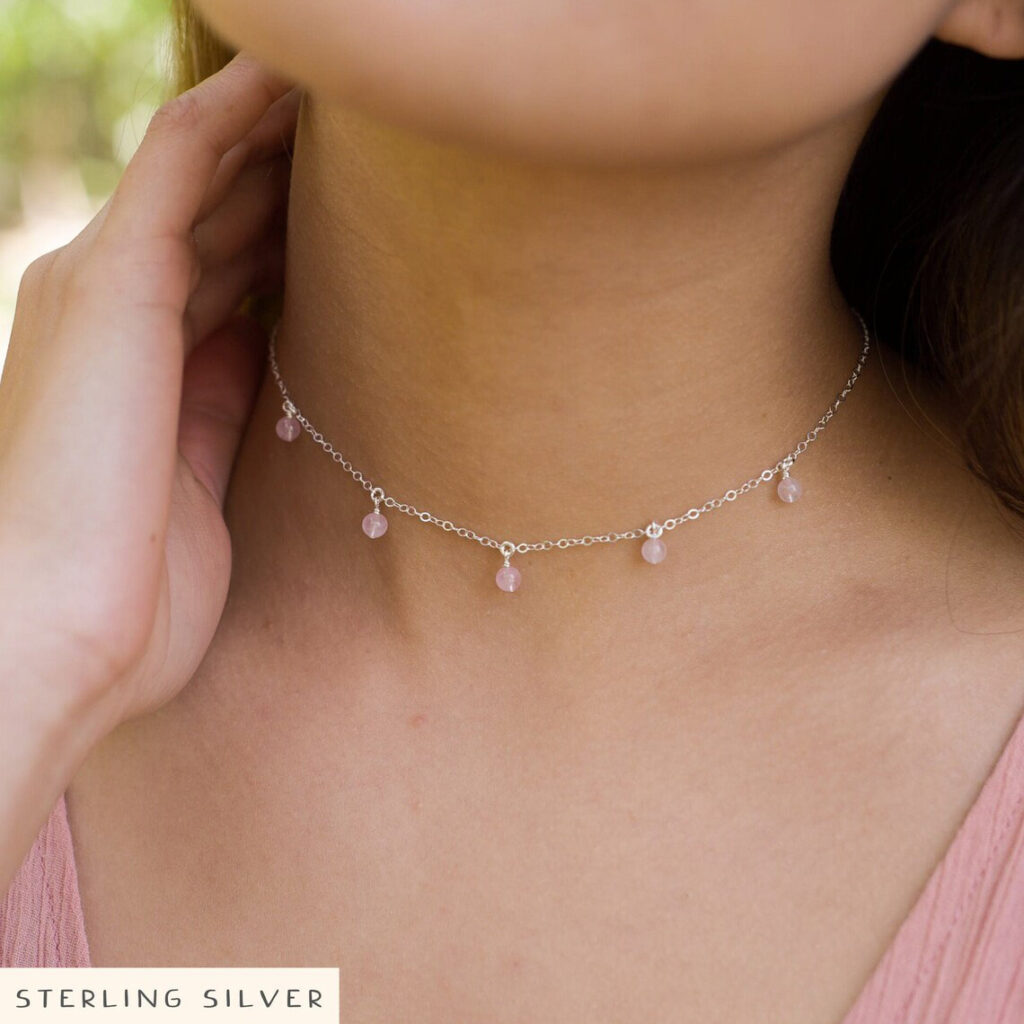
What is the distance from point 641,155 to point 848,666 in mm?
635

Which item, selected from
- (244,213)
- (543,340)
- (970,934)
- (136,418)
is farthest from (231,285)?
(970,934)

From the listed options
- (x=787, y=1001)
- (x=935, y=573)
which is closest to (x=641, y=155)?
(x=935, y=573)

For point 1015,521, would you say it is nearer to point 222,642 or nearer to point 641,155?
point 641,155

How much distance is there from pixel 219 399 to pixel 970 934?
1.07 meters

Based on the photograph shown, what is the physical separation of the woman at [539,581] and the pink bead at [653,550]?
0.01 m

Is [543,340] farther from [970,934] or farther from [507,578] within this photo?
[970,934]

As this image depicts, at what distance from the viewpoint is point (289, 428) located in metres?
1.52

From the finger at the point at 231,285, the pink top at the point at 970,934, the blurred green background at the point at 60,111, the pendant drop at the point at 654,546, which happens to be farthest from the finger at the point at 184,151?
the blurred green background at the point at 60,111

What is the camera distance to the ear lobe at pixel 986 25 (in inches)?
45.3

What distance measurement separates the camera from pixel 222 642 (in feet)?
4.99

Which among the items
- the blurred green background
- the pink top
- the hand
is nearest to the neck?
the hand

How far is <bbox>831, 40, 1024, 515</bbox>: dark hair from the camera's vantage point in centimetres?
136

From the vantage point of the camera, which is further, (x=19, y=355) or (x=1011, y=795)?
(x=19, y=355)

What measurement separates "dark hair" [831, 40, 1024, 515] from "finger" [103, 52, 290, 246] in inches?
29.2
